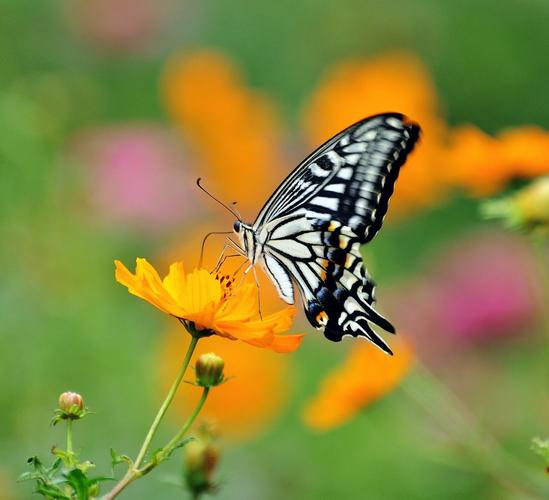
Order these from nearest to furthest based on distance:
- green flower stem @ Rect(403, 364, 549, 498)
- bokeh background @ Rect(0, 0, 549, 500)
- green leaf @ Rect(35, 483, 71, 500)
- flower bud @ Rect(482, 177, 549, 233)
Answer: green leaf @ Rect(35, 483, 71, 500) < green flower stem @ Rect(403, 364, 549, 498) < flower bud @ Rect(482, 177, 549, 233) < bokeh background @ Rect(0, 0, 549, 500)

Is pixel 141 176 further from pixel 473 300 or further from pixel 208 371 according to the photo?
pixel 208 371

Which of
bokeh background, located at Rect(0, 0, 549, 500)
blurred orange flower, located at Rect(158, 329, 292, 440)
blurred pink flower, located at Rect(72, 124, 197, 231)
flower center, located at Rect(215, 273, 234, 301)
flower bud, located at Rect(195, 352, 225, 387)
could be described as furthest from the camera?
blurred pink flower, located at Rect(72, 124, 197, 231)

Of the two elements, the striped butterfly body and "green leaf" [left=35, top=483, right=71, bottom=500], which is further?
the striped butterfly body

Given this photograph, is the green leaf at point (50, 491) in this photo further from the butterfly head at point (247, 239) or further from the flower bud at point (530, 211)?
the flower bud at point (530, 211)

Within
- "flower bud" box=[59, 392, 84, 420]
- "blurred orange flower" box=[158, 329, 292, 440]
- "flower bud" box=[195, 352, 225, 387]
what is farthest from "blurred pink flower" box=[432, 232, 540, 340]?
"flower bud" box=[59, 392, 84, 420]

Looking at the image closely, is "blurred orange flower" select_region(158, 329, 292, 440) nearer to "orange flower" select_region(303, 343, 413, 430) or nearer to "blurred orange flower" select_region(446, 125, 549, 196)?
"orange flower" select_region(303, 343, 413, 430)

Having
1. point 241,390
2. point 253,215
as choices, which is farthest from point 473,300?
point 253,215

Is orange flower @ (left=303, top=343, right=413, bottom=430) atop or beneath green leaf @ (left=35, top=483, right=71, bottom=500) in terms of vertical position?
atop

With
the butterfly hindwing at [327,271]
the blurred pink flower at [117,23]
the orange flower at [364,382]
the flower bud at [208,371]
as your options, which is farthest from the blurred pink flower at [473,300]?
the flower bud at [208,371]
